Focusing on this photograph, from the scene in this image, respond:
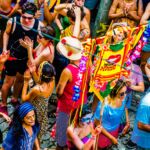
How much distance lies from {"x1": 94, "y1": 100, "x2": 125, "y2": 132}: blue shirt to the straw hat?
0.82 meters

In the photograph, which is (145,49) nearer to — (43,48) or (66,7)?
(66,7)

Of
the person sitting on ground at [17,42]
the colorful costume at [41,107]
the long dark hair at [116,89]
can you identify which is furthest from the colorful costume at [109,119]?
the person sitting on ground at [17,42]

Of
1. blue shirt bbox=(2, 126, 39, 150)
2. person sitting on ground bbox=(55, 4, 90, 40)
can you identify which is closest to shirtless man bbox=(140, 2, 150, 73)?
person sitting on ground bbox=(55, 4, 90, 40)

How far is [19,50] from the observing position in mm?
6609

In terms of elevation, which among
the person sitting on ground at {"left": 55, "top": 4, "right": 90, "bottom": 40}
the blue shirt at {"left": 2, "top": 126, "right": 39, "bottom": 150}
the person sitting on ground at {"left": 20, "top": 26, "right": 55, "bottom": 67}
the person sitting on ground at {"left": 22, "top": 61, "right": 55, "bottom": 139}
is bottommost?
the blue shirt at {"left": 2, "top": 126, "right": 39, "bottom": 150}

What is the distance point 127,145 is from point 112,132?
959 mm

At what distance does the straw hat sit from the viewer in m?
5.47

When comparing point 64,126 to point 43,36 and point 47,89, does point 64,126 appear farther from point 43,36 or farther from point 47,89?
point 43,36

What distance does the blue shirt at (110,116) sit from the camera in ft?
18.2

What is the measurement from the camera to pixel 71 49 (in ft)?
18.1

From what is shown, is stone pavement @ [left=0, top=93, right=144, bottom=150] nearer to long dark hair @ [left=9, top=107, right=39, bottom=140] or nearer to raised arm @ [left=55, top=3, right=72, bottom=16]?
long dark hair @ [left=9, top=107, right=39, bottom=140]

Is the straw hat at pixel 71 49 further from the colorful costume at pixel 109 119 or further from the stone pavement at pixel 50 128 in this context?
the stone pavement at pixel 50 128

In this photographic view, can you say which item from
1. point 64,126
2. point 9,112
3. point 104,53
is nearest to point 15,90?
point 9,112

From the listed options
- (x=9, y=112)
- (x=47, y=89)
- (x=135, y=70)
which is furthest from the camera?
(x=9, y=112)
